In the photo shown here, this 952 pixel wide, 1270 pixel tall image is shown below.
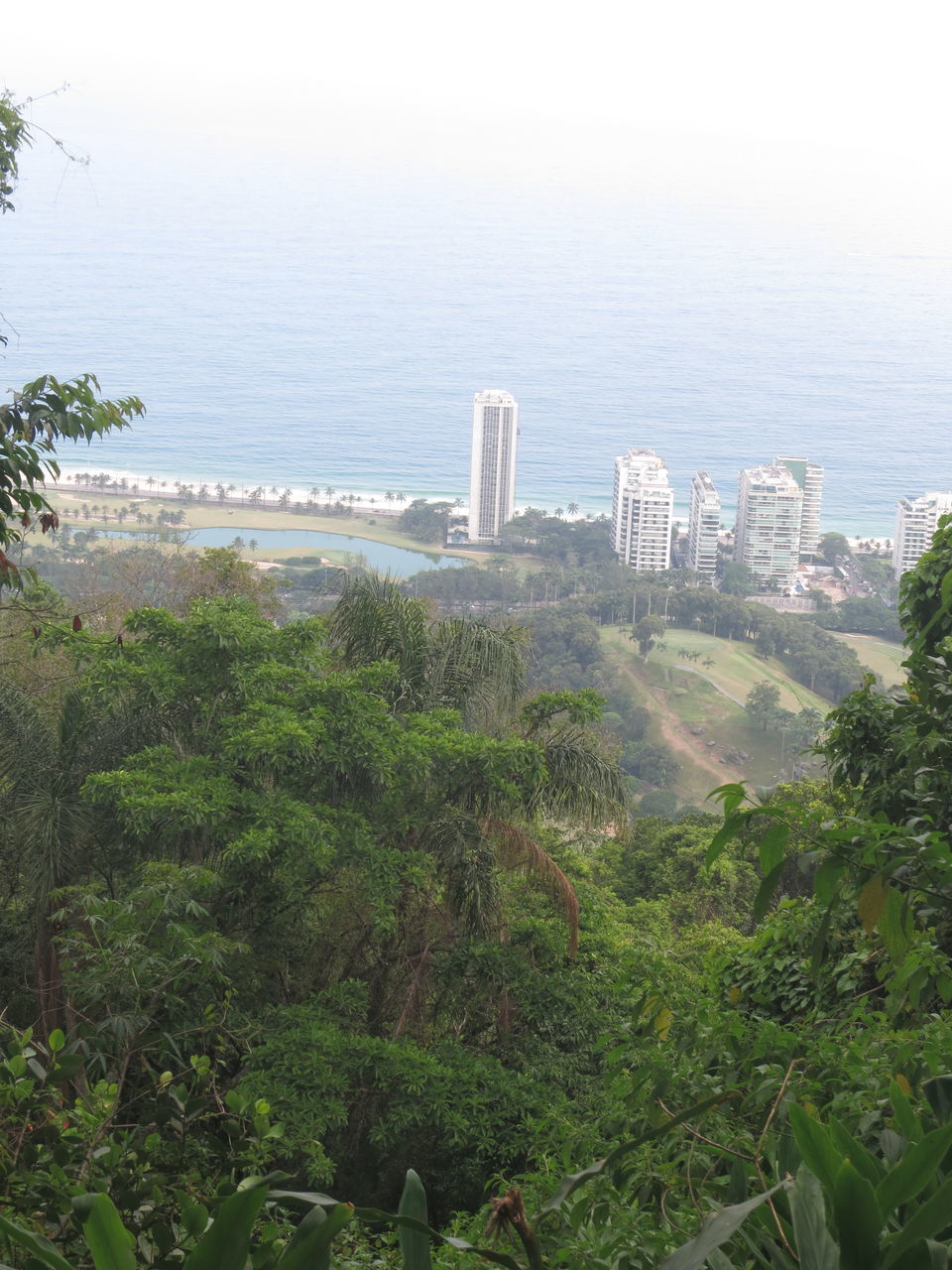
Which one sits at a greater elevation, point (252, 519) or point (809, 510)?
point (809, 510)

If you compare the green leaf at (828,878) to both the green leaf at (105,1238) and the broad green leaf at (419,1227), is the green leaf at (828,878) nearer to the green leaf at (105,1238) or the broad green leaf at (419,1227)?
the broad green leaf at (419,1227)

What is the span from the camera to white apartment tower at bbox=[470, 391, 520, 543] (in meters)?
42.3

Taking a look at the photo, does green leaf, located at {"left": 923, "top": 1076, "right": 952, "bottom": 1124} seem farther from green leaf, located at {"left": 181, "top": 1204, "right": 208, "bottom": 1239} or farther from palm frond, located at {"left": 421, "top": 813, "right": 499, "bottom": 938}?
palm frond, located at {"left": 421, "top": 813, "right": 499, "bottom": 938}

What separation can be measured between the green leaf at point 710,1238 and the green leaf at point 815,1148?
0.10 meters

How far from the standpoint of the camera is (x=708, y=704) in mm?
24484

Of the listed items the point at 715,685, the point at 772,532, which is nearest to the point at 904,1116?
the point at 715,685

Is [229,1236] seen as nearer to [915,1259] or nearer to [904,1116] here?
[915,1259]

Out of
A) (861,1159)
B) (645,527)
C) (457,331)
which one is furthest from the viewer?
(457,331)

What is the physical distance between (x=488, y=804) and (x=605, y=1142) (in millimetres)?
3366

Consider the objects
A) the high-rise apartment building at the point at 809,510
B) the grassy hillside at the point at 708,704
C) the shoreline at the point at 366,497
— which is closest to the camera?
the grassy hillside at the point at 708,704

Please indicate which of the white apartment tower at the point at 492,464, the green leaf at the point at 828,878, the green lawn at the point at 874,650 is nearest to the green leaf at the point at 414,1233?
the green leaf at the point at 828,878

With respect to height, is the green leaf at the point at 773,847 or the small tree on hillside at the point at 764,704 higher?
the green leaf at the point at 773,847

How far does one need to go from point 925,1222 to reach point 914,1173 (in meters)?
0.05

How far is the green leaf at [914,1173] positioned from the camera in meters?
0.72
